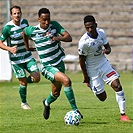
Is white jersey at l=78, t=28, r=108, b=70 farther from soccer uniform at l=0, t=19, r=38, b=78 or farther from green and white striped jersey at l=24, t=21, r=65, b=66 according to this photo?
soccer uniform at l=0, t=19, r=38, b=78

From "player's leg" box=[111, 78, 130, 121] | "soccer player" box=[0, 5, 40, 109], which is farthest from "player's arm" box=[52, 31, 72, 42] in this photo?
"soccer player" box=[0, 5, 40, 109]

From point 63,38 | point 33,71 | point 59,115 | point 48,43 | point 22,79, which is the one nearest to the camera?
point 63,38

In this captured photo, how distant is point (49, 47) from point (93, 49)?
784 millimetres

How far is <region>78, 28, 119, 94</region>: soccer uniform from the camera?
11086 mm

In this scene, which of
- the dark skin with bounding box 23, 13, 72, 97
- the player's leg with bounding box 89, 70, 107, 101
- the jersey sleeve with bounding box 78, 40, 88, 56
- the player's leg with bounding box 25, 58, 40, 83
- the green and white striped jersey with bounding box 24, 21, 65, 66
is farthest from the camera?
the player's leg with bounding box 25, 58, 40, 83

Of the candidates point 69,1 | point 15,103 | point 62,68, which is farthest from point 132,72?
point 62,68

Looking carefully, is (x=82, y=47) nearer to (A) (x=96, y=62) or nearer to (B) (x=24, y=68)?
(A) (x=96, y=62)

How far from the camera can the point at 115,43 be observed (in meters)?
29.9

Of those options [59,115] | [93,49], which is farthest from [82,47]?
[59,115]

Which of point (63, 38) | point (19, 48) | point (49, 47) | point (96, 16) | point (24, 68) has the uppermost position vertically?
point (63, 38)

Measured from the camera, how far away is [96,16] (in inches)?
1179

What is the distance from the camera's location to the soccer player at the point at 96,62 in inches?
436

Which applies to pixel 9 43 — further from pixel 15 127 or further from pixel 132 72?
pixel 132 72

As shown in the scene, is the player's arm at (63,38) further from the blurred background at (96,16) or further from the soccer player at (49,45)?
the blurred background at (96,16)
